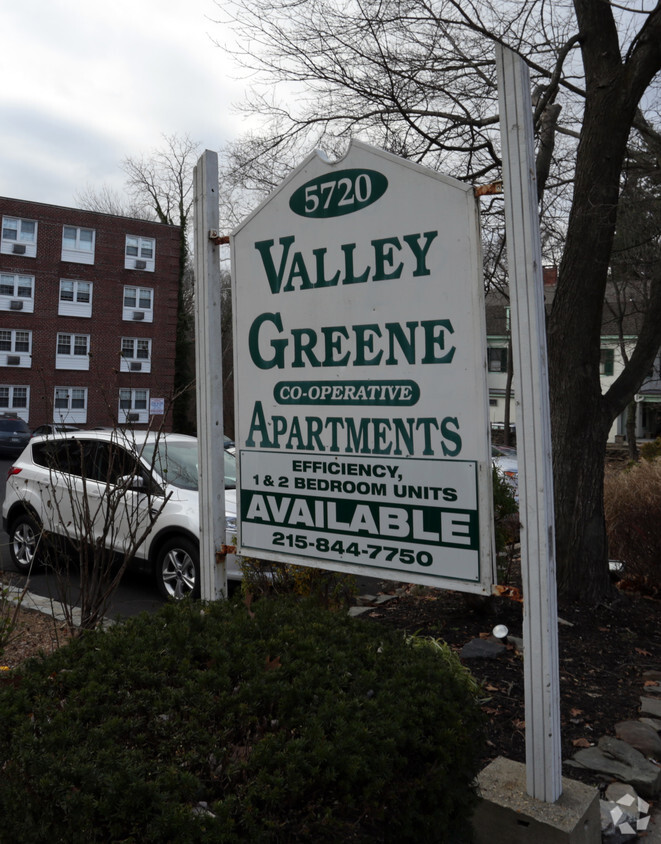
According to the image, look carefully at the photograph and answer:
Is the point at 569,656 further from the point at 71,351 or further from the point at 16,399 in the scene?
the point at 71,351

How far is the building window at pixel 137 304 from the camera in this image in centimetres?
4050

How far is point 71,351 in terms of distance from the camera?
38594mm

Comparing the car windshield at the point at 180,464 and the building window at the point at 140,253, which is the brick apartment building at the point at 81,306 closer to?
the building window at the point at 140,253

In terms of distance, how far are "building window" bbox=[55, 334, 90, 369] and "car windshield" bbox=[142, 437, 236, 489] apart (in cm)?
3205

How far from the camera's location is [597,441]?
6555 mm

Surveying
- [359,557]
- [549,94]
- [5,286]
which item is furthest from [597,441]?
[5,286]

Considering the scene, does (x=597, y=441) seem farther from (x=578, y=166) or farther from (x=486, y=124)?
(x=486, y=124)

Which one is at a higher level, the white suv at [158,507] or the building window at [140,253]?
the building window at [140,253]

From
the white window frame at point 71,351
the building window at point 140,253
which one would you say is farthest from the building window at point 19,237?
the building window at point 140,253

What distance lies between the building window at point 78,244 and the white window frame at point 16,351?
→ 14.7ft

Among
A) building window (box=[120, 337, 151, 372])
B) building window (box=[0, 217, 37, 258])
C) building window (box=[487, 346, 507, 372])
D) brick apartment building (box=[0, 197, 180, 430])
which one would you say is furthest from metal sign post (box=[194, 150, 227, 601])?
building window (box=[487, 346, 507, 372])

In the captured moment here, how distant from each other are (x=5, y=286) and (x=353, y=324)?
125 ft

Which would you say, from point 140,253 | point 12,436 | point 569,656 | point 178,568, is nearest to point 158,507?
point 178,568

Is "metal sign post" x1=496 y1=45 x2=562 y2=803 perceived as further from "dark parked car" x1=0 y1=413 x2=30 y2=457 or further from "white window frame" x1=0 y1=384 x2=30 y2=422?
"white window frame" x1=0 y1=384 x2=30 y2=422
